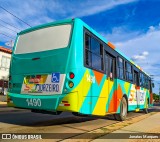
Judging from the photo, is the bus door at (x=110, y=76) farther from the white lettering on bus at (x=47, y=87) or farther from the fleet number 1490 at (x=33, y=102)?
the fleet number 1490 at (x=33, y=102)

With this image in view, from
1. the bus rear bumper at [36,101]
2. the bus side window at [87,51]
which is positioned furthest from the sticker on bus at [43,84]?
the bus side window at [87,51]

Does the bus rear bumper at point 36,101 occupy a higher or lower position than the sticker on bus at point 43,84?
lower

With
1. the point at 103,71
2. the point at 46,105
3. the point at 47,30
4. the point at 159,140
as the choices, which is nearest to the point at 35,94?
the point at 46,105

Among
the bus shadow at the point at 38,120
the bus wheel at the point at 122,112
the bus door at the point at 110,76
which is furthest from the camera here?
the bus wheel at the point at 122,112

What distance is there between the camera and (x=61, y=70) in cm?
723

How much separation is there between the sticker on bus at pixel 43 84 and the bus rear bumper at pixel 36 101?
14 cm

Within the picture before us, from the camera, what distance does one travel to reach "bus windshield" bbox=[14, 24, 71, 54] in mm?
7613

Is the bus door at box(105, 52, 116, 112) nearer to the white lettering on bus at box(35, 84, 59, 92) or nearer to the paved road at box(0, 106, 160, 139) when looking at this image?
the paved road at box(0, 106, 160, 139)

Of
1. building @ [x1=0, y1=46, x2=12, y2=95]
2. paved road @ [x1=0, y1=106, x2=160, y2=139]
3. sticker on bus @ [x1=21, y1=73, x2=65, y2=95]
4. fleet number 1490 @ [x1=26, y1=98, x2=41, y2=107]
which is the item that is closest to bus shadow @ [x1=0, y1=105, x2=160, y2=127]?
paved road @ [x1=0, y1=106, x2=160, y2=139]

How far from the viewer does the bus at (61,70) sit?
710 centimetres

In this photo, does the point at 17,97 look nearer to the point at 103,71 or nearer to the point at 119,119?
the point at 103,71

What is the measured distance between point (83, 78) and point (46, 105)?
1.28 metres

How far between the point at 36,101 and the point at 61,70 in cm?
115

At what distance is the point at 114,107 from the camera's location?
33.6 feet
